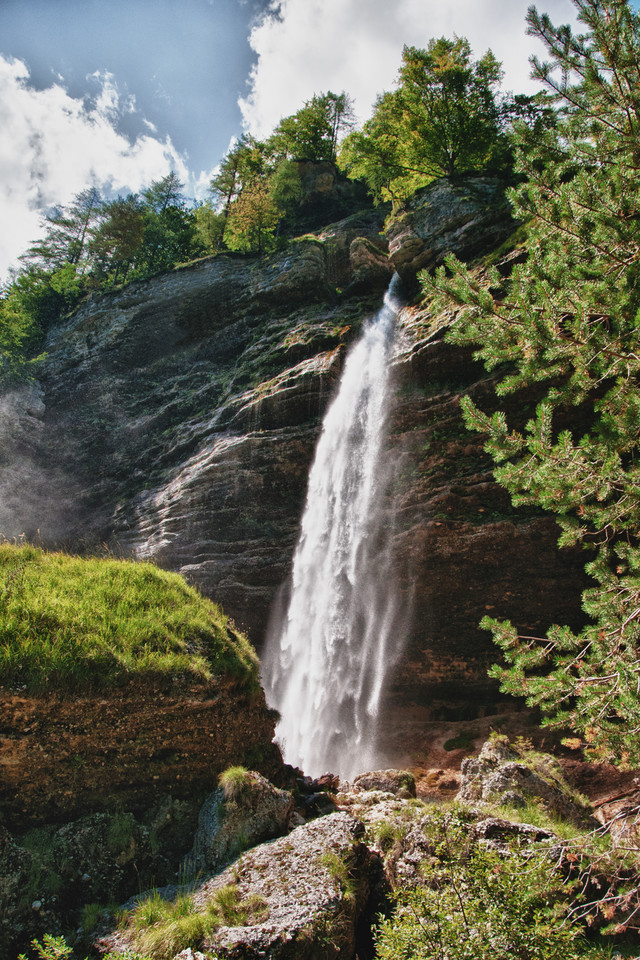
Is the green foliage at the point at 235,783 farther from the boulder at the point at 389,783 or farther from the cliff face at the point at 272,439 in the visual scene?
the cliff face at the point at 272,439

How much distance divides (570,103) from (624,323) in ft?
9.49

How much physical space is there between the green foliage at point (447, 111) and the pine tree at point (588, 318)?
17.5 metres

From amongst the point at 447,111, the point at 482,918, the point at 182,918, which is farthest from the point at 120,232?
the point at 482,918

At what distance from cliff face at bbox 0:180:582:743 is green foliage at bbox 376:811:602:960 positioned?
11049 mm

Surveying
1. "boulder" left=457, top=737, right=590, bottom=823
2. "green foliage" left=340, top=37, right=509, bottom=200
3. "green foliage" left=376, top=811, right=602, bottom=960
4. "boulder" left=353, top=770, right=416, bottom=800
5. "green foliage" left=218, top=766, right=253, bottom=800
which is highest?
"green foliage" left=340, top=37, right=509, bottom=200

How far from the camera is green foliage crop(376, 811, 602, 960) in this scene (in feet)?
10.7

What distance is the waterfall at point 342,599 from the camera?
48.9 ft

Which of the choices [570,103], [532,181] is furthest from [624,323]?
[570,103]

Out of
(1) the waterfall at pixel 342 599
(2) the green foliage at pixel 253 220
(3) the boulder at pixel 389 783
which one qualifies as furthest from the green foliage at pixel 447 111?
(3) the boulder at pixel 389 783

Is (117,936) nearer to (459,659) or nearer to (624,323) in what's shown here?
(624,323)

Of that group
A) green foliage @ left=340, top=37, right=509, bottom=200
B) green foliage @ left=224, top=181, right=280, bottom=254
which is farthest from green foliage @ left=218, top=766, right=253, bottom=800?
green foliage @ left=224, top=181, right=280, bottom=254

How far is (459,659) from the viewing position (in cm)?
1509

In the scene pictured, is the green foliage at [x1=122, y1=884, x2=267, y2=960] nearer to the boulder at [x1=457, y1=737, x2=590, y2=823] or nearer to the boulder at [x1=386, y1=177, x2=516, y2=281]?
the boulder at [x1=457, y1=737, x2=590, y2=823]

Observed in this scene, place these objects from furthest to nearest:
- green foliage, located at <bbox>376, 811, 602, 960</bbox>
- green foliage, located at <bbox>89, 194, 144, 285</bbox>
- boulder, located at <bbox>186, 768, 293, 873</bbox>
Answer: green foliage, located at <bbox>89, 194, 144, 285</bbox>
boulder, located at <bbox>186, 768, 293, 873</bbox>
green foliage, located at <bbox>376, 811, 602, 960</bbox>
